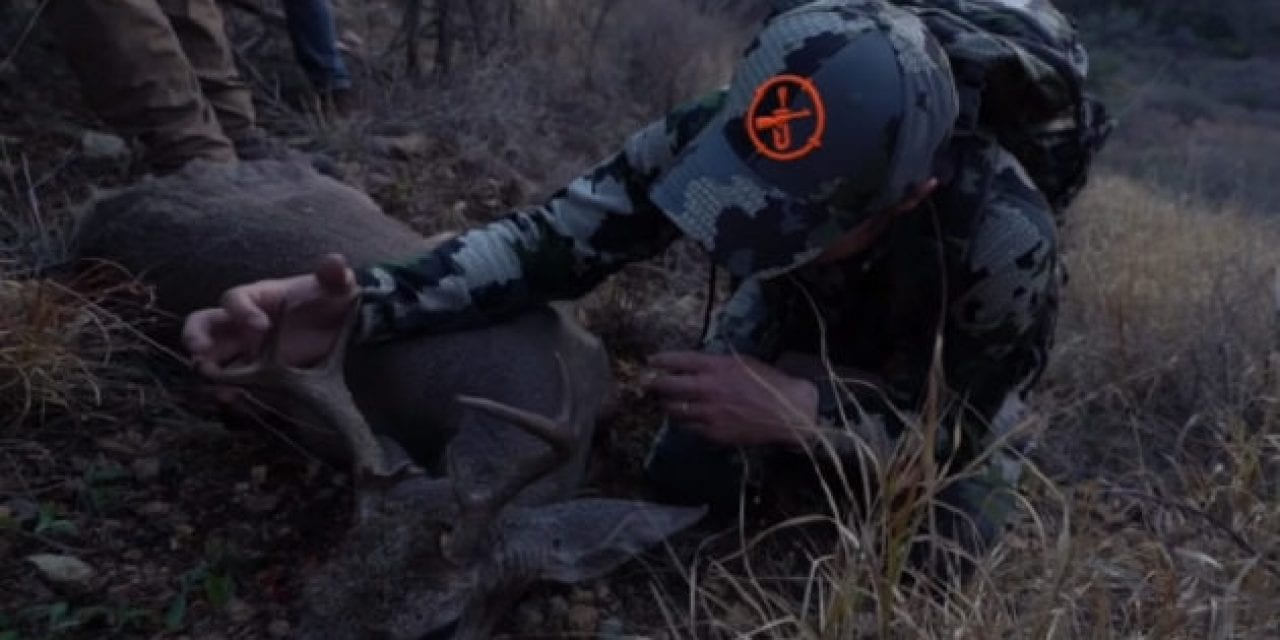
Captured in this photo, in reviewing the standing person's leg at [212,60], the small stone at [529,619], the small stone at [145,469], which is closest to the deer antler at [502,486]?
the small stone at [529,619]

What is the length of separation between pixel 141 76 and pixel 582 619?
2136 mm

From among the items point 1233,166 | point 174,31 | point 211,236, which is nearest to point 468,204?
point 174,31

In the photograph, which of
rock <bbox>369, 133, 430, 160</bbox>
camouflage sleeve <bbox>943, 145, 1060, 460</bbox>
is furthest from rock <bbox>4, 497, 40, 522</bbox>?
rock <bbox>369, 133, 430, 160</bbox>

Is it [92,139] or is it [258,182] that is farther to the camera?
[92,139]

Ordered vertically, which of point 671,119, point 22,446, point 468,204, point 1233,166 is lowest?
point 1233,166

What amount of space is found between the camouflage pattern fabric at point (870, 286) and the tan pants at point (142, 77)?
1.30 meters

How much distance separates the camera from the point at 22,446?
3414mm

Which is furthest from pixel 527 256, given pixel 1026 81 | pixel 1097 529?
pixel 1097 529

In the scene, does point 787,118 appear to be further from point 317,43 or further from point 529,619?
point 317,43

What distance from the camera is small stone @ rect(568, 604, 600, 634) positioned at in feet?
10.0

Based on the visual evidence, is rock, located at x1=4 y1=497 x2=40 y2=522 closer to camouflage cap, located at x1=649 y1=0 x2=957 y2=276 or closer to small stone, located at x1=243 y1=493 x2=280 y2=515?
small stone, located at x1=243 y1=493 x2=280 y2=515

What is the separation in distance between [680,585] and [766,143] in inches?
39.5

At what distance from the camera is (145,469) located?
343 cm

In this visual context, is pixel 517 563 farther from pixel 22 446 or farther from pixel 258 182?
pixel 258 182
